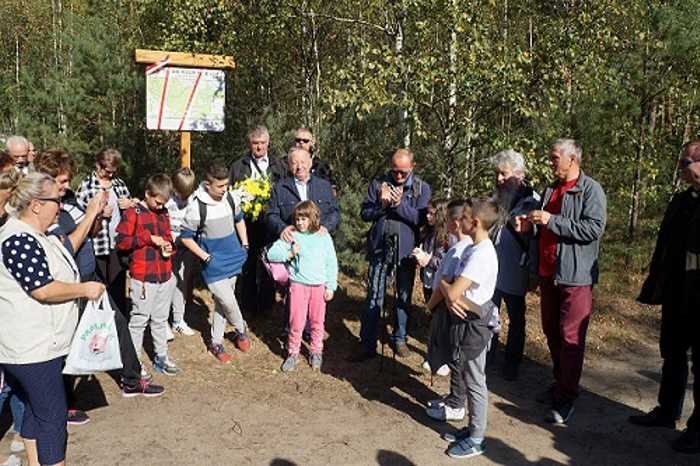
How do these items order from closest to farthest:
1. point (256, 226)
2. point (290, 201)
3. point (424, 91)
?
point (290, 201), point (424, 91), point (256, 226)

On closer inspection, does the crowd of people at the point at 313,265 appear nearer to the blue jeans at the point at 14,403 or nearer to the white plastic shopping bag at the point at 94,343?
the blue jeans at the point at 14,403

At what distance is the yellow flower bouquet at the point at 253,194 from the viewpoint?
20.6 feet

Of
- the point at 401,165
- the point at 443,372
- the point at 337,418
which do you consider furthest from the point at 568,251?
the point at 337,418

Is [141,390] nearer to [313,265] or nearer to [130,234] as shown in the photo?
[130,234]

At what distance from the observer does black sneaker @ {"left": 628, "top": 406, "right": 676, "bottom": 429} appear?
190 inches

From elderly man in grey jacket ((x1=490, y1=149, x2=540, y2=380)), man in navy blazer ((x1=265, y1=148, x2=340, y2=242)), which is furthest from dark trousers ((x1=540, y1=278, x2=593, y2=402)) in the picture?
man in navy blazer ((x1=265, y1=148, x2=340, y2=242))

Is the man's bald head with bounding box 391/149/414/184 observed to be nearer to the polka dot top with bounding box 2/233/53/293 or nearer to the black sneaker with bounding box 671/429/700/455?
the black sneaker with bounding box 671/429/700/455

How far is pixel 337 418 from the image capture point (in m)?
4.92

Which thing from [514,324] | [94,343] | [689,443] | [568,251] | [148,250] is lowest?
[689,443]

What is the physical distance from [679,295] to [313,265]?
2991 mm

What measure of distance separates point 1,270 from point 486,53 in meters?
5.14

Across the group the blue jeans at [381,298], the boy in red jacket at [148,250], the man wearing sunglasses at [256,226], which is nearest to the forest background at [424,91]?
the man wearing sunglasses at [256,226]

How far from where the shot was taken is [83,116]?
10578 millimetres

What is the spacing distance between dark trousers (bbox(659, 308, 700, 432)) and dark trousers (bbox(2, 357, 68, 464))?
420cm
